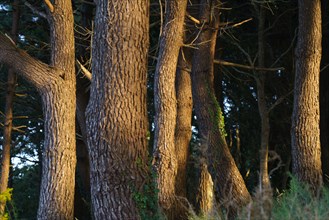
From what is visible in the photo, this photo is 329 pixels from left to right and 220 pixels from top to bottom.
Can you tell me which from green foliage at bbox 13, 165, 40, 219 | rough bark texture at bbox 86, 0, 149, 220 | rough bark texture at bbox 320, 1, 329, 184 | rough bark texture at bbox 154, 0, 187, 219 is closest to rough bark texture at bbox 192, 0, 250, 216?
rough bark texture at bbox 154, 0, 187, 219

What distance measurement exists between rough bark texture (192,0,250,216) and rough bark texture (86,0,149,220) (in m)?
5.17

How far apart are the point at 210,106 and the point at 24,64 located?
17.3 feet

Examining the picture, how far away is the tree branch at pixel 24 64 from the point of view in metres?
10.8

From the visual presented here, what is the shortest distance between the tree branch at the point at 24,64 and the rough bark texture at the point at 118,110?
1934 millimetres

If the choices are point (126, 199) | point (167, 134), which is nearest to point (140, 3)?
point (126, 199)

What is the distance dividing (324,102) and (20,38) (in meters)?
10.0

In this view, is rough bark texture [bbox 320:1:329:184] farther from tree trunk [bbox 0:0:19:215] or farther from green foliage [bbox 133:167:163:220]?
green foliage [bbox 133:167:163:220]

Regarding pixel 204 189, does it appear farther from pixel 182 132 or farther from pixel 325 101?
pixel 325 101

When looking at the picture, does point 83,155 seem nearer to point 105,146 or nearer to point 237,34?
point 237,34

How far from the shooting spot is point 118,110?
8.96 meters

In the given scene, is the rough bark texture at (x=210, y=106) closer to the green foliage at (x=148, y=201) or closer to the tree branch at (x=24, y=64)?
the tree branch at (x=24, y=64)

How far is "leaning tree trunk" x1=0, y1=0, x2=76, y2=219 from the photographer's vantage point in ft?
35.6

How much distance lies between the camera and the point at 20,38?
19250mm

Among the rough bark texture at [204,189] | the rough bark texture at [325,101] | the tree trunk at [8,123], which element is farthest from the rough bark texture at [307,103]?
the tree trunk at [8,123]
